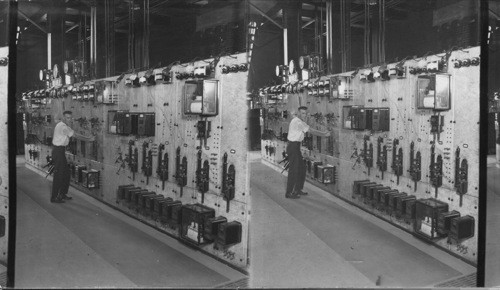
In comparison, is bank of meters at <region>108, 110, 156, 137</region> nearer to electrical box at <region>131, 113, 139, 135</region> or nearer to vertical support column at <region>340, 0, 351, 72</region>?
electrical box at <region>131, 113, 139, 135</region>

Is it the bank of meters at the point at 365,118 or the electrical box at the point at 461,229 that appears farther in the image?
the electrical box at the point at 461,229

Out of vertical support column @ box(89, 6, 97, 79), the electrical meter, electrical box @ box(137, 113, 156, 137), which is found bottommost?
electrical box @ box(137, 113, 156, 137)

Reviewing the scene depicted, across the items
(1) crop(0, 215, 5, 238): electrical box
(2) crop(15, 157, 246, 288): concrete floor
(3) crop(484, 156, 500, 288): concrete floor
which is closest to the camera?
(2) crop(15, 157, 246, 288): concrete floor

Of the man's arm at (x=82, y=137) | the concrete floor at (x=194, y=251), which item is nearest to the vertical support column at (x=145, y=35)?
the man's arm at (x=82, y=137)

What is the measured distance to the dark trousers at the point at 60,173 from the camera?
3021 millimetres

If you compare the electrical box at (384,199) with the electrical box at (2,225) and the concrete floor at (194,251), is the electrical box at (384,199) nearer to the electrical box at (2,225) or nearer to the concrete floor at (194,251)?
the concrete floor at (194,251)

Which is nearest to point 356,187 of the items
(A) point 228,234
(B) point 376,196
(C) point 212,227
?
(B) point 376,196

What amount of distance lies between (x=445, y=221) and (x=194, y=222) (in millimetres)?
2118

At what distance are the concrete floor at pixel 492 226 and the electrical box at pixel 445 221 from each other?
0.47 meters

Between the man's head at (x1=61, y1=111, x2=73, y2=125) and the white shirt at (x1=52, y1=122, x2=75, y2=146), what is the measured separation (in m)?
0.03

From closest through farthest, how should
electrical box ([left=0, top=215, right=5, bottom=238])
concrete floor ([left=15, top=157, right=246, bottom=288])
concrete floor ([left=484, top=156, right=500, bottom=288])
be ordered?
concrete floor ([left=15, top=157, right=246, bottom=288]) < electrical box ([left=0, top=215, right=5, bottom=238]) < concrete floor ([left=484, top=156, right=500, bottom=288])

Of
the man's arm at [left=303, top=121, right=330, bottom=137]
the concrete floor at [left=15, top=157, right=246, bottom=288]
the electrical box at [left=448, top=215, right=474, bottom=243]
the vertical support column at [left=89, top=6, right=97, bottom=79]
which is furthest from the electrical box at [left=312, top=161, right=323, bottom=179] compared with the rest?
the vertical support column at [left=89, top=6, right=97, bottom=79]

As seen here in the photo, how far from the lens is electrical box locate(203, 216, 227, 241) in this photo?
3.04 meters

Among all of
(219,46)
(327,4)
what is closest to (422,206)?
(327,4)
